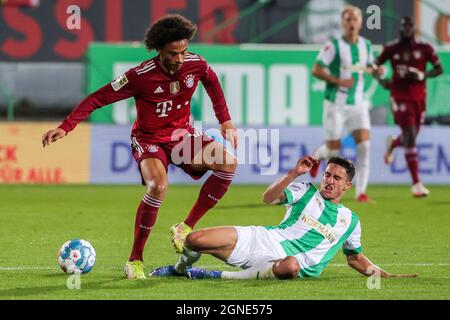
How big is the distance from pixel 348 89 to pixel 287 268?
6593 millimetres

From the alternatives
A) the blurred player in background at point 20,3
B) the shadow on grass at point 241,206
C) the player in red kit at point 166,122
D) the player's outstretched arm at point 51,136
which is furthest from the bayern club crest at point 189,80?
the blurred player in background at point 20,3

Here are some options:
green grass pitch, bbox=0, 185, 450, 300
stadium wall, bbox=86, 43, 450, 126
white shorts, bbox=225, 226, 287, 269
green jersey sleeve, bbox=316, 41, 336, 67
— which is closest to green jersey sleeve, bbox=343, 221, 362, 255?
green grass pitch, bbox=0, 185, 450, 300

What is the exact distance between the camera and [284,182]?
6770 mm

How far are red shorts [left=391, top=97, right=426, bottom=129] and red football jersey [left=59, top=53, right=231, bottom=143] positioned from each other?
6.37 meters

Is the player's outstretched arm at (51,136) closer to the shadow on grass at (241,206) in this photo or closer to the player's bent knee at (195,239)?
the player's bent knee at (195,239)

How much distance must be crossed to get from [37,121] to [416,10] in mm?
6181

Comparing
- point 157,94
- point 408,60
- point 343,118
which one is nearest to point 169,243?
point 157,94

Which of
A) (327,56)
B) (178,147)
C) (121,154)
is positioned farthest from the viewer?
(121,154)

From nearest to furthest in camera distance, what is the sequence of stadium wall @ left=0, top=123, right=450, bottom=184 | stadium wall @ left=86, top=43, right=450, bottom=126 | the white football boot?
1. the white football boot
2. stadium wall @ left=0, top=123, right=450, bottom=184
3. stadium wall @ left=86, top=43, right=450, bottom=126

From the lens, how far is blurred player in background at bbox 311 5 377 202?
13086mm

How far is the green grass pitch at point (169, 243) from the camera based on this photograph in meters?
6.61

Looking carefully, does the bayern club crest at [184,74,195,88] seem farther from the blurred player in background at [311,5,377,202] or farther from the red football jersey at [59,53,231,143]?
the blurred player in background at [311,5,377,202]

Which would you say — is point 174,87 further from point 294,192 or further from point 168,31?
point 294,192
